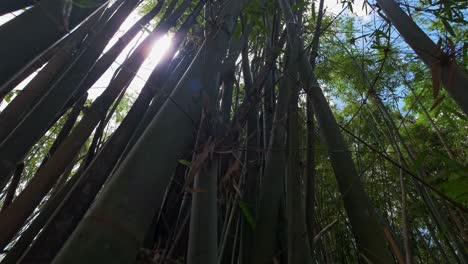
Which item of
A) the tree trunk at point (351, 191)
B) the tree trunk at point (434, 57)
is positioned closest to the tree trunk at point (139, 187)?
the tree trunk at point (351, 191)

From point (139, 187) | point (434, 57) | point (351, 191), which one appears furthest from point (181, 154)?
point (434, 57)

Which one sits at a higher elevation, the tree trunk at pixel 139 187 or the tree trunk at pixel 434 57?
the tree trunk at pixel 434 57

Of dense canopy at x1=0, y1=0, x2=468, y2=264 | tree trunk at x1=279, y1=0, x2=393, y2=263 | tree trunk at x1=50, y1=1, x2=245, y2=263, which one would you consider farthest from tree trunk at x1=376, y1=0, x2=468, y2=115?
tree trunk at x1=50, y1=1, x2=245, y2=263

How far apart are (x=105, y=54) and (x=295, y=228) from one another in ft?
3.57

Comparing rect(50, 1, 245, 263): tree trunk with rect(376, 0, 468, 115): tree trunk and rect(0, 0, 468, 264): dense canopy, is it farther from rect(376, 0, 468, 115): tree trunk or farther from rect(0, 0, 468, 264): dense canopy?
rect(376, 0, 468, 115): tree trunk

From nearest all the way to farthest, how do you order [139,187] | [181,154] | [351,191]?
[139,187] < [181,154] < [351,191]

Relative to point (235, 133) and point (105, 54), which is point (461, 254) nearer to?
point (235, 133)

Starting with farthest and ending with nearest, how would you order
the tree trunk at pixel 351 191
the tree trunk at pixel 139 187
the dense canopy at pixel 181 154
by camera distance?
the tree trunk at pixel 351 191
the dense canopy at pixel 181 154
the tree trunk at pixel 139 187

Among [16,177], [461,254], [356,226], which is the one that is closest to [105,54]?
[16,177]

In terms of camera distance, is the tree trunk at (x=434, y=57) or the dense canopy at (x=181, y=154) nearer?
the dense canopy at (x=181, y=154)

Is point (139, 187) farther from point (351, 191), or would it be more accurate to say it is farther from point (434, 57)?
point (434, 57)

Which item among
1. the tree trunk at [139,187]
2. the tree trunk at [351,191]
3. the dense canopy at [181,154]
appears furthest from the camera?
the tree trunk at [351,191]

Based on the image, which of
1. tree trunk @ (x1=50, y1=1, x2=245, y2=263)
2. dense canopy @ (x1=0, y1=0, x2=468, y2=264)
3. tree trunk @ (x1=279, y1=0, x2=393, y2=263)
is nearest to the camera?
tree trunk @ (x1=50, y1=1, x2=245, y2=263)

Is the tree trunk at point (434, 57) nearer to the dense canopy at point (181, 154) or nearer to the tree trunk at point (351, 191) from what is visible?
Answer: the dense canopy at point (181, 154)
